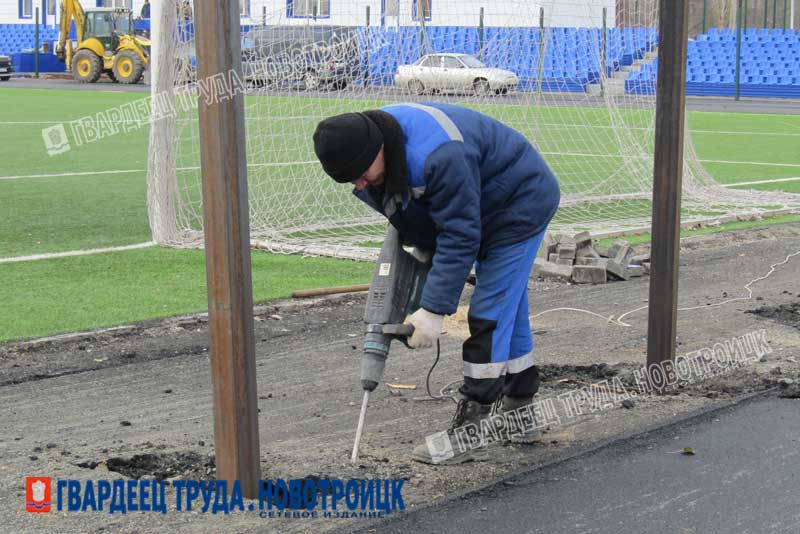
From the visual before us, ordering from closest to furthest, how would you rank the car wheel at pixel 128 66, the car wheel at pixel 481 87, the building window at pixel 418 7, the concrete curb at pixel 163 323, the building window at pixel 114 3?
the concrete curb at pixel 163 323, the car wheel at pixel 481 87, the building window at pixel 418 7, the car wheel at pixel 128 66, the building window at pixel 114 3

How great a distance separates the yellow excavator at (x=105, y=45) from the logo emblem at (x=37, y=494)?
132 feet

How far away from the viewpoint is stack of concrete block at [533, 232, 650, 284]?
987 centimetres

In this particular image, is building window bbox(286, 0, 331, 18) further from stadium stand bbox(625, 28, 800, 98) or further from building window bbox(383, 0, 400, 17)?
stadium stand bbox(625, 28, 800, 98)

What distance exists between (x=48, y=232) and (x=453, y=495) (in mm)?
7926

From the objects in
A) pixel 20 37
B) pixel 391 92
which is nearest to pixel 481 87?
pixel 391 92

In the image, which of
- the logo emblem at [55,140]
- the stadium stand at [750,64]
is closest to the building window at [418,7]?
the logo emblem at [55,140]

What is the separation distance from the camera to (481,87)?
46.0 feet

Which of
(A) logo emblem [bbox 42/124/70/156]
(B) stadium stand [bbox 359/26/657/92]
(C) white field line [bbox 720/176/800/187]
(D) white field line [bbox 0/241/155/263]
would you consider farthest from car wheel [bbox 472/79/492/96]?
(A) logo emblem [bbox 42/124/70/156]

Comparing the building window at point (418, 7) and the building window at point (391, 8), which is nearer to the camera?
the building window at point (391, 8)

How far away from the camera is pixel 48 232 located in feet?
38.7

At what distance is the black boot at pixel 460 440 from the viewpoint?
534 cm

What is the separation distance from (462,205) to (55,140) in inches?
710

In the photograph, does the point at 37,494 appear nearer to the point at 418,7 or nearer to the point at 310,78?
the point at 310,78

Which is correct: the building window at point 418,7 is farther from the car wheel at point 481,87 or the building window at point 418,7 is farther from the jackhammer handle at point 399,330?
the jackhammer handle at point 399,330
